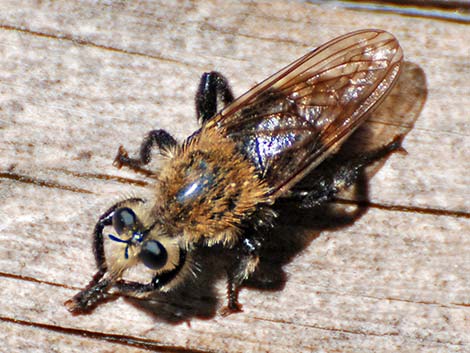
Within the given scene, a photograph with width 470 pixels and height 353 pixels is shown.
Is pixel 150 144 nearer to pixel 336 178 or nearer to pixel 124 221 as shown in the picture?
pixel 124 221

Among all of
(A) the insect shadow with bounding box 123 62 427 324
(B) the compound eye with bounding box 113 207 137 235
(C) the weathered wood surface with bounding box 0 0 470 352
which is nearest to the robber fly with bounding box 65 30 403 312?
(B) the compound eye with bounding box 113 207 137 235

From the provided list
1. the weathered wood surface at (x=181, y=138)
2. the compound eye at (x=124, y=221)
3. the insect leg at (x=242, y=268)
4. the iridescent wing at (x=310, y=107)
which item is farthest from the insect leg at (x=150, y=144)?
the insect leg at (x=242, y=268)

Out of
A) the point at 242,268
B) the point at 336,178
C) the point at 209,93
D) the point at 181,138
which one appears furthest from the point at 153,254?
the point at 336,178

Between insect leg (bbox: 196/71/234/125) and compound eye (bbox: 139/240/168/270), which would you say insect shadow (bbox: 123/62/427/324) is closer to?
compound eye (bbox: 139/240/168/270)

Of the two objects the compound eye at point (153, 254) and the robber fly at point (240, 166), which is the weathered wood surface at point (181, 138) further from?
the compound eye at point (153, 254)

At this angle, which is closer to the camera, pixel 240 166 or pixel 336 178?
pixel 240 166

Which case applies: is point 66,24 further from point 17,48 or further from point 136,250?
point 136,250
